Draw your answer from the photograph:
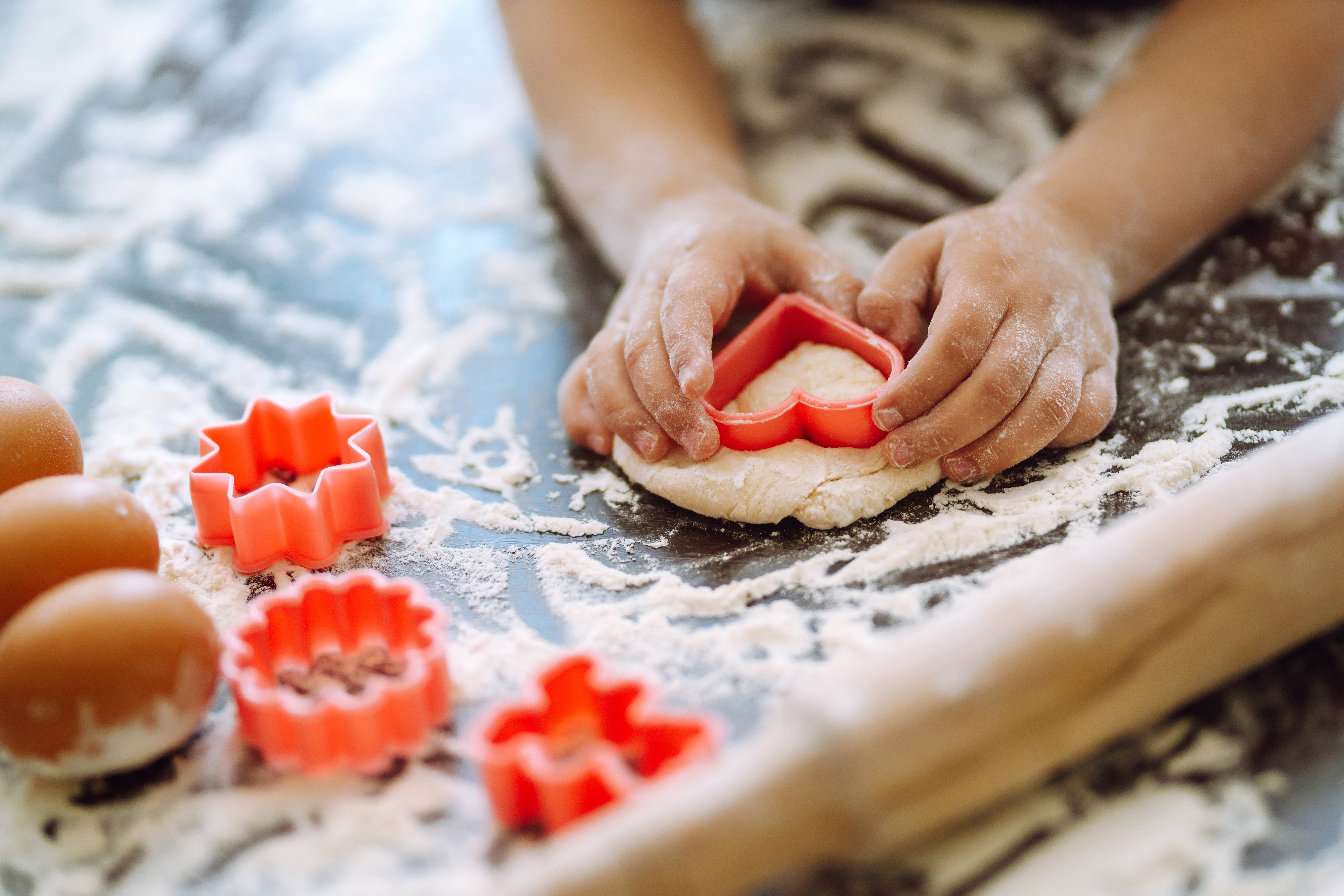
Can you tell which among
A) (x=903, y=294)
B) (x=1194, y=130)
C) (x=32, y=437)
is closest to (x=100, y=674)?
(x=32, y=437)

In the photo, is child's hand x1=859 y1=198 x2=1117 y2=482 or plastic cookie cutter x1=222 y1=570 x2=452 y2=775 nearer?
plastic cookie cutter x1=222 y1=570 x2=452 y2=775

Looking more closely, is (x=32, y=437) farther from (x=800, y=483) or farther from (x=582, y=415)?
(x=800, y=483)

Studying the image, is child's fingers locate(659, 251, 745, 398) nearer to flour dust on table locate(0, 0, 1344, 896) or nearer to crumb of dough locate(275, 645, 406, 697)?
flour dust on table locate(0, 0, 1344, 896)

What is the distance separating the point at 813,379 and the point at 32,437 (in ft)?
1.95

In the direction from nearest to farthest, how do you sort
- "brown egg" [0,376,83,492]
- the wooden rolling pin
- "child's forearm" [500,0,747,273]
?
the wooden rolling pin, "brown egg" [0,376,83,492], "child's forearm" [500,0,747,273]

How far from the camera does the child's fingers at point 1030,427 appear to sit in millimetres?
816

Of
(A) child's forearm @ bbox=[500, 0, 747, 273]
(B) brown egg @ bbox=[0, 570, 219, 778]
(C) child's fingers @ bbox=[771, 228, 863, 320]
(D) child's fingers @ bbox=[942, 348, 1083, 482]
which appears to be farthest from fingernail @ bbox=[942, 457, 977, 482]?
(B) brown egg @ bbox=[0, 570, 219, 778]

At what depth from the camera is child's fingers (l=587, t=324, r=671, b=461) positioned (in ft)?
2.78

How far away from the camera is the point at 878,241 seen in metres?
1.16

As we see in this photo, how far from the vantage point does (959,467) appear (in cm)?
83

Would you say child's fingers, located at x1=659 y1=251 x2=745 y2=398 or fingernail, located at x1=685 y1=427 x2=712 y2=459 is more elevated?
child's fingers, located at x1=659 y1=251 x2=745 y2=398

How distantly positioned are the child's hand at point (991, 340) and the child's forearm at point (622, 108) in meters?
0.27

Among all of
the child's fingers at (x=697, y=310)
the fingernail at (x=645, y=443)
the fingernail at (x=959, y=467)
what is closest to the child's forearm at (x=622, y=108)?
the child's fingers at (x=697, y=310)

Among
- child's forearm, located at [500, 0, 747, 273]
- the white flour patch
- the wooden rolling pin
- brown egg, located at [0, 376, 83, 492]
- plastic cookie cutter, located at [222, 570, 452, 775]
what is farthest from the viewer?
child's forearm, located at [500, 0, 747, 273]
